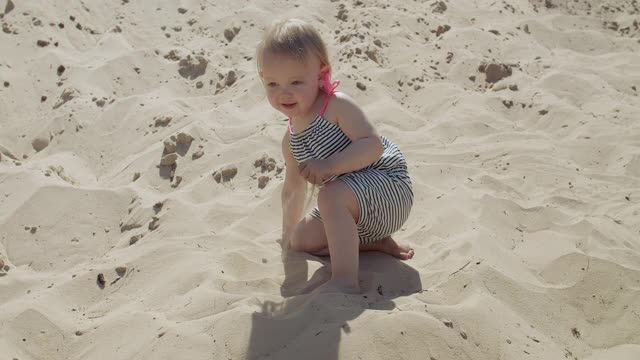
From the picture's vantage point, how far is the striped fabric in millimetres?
2254

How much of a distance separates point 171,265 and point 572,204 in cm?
159

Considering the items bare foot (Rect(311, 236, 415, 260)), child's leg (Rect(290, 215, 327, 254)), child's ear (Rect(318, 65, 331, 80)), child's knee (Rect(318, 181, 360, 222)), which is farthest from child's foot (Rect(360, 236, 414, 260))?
child's ear (Rect(318, 65, 331, 80))

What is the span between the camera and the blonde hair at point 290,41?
216 cm

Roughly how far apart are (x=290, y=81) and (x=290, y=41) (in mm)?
138

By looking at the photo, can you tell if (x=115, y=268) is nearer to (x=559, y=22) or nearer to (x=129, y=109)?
(x=129, y=109)

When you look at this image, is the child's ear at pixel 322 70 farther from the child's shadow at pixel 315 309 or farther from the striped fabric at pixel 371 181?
the child's shadow at pixel 315 309

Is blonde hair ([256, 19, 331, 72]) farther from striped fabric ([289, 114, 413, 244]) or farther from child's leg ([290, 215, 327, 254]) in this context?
child's leg ([290, 215, 327, 254])

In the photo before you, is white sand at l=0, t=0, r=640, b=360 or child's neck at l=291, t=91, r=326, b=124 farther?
child's neck at l=291, t=91, r=326, b=124

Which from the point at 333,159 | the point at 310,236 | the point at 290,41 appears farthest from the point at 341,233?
the point at 290,41

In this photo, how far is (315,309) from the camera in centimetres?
190

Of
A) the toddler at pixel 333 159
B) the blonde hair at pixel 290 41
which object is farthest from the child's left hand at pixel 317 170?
the blonde hair at pixel 290 41

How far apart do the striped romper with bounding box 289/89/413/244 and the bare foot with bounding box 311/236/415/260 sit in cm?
3

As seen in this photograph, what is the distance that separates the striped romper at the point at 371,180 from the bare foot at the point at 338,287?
0.27 m

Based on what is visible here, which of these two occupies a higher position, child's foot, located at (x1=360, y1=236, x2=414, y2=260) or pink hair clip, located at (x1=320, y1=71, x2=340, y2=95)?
pink hair clip, located at (x1=320, y1=71, x2=340, y2=95)
